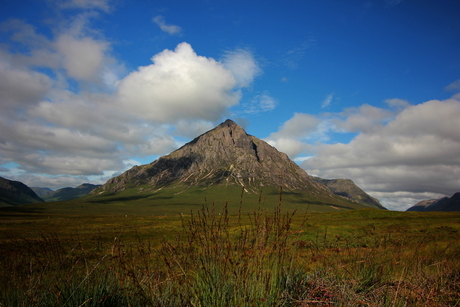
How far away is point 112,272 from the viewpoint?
17.1 feet

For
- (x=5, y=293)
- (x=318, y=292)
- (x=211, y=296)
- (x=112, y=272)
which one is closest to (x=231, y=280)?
(x=211, y=296)

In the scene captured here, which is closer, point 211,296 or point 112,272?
point 211,296

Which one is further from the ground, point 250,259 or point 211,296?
point 250,259

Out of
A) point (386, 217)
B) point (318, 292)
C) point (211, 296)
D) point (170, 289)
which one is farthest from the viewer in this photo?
point (386, 217)

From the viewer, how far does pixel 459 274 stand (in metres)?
7.29

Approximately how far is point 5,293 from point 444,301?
8.73 metres

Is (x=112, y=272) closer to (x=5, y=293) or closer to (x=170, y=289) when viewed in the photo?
(x=170, y=289)

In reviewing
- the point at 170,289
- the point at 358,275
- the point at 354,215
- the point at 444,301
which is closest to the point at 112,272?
the point at 170,289

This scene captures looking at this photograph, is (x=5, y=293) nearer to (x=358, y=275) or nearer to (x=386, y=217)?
(x=358, y=275)

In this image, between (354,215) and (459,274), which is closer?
(459,274)

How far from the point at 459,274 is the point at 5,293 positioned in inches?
447

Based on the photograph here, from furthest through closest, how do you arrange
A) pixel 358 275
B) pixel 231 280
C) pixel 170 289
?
pixel 358 275, pixel 170 289, pixel 231 280

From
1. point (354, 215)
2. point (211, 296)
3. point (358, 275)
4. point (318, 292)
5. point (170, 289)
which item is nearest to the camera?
point (211, 296)

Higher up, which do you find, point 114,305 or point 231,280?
point 231,280
